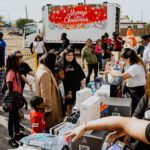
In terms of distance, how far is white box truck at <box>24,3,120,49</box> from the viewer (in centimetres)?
1551

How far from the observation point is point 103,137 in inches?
81.6

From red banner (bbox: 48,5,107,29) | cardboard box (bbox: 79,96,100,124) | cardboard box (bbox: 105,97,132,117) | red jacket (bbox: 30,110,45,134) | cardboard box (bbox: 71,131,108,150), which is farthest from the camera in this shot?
red banner (bbox: 48,5,107,29)

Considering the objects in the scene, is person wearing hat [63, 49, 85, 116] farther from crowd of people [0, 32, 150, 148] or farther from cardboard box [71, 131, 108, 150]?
cardboard box [71, 131, 108, 150]

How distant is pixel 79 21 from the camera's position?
16.1m

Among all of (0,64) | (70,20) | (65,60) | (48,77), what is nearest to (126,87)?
(65,60)

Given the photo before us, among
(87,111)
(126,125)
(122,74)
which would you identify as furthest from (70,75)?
(126,125)

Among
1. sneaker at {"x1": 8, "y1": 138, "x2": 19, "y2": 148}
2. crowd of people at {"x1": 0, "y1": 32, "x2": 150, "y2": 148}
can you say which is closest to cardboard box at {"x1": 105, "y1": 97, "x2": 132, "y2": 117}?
crowd of people at {"x1": 0, "y1": 32, "x2": 150, "y2": 148}

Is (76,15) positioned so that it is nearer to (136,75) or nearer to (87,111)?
(136,75)

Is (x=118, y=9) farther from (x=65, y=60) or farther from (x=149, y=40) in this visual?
(x=65, y=60)

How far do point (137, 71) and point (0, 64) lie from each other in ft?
13.7

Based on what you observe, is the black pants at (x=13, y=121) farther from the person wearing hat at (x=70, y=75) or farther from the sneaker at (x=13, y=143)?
the person wearing hat at (x=70, y=75)

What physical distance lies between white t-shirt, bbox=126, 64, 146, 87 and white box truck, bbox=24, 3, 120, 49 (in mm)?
11656

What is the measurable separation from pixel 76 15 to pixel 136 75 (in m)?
12.7

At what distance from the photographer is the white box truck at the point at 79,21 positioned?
1551 centimetres
